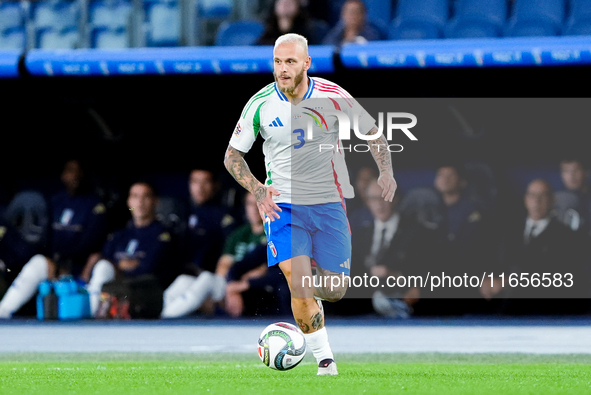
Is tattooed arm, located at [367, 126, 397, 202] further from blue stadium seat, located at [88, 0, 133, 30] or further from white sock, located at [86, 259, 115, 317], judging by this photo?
blue stadium seat, located at [88, 0, 133, 30]

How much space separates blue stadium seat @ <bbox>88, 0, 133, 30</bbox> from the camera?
11055mm

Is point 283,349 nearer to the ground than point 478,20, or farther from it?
nearer to the ground

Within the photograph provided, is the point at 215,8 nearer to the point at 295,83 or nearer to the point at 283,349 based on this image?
the point at 295,83

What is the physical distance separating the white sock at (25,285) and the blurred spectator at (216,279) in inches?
48.3

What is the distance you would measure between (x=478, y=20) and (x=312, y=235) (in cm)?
521

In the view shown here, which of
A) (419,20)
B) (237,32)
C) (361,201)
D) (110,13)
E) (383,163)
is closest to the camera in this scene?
(383,163)

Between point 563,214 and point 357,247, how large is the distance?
184 cm

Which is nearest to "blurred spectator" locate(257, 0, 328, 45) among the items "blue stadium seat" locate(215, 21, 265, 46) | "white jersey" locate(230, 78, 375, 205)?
"blue stadium seat" locate(215, 21, 265, 46)

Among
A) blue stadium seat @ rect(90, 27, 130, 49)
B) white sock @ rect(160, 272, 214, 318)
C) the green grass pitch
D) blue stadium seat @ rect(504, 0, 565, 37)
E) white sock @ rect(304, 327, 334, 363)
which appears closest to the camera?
the green grass pitch

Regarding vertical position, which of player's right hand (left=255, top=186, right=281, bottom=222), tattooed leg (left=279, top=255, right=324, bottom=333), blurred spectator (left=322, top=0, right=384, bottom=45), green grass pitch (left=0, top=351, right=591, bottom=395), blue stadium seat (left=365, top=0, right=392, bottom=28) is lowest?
green grass pitch (left=0, top=351, right=591, bottom=395)

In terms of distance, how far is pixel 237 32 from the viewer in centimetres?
1045

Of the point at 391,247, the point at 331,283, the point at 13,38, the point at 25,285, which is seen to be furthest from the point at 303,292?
the point at 13,38

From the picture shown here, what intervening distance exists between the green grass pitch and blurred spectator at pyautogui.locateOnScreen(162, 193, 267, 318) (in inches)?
98.9

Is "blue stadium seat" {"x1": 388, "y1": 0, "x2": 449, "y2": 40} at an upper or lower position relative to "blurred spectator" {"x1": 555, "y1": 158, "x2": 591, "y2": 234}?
upper
